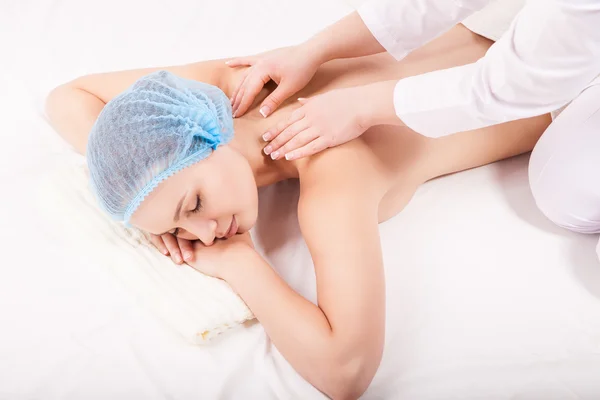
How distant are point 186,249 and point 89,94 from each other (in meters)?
0.56

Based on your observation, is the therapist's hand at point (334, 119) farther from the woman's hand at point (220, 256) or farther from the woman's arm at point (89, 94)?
the woman's arm at point (89, 94)

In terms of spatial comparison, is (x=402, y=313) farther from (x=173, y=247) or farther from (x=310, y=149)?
(x=173, y=247)

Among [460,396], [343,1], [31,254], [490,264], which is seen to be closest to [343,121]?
[490,264]

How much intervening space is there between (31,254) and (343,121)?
760 mm

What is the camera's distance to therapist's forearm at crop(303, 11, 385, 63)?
140cm

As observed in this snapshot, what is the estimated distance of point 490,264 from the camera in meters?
1.29

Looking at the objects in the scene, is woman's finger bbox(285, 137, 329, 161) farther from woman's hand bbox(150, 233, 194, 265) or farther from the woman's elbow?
the woman's elbow

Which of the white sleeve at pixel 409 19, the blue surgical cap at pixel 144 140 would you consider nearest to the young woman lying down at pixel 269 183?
the blue surgical cap at pixel 144 140

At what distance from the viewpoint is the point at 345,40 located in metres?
1.41

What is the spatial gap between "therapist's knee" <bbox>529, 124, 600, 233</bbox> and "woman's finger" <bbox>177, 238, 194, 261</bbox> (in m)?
0.78

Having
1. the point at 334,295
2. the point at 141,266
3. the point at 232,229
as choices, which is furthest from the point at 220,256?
the point at 334,295

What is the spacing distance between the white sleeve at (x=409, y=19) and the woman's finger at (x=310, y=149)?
0.99 ft

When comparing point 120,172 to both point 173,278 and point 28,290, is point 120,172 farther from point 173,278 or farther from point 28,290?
point 28,290

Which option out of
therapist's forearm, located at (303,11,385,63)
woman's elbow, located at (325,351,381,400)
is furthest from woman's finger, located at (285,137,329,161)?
woman's elbow, located at (325,351,381,400)
